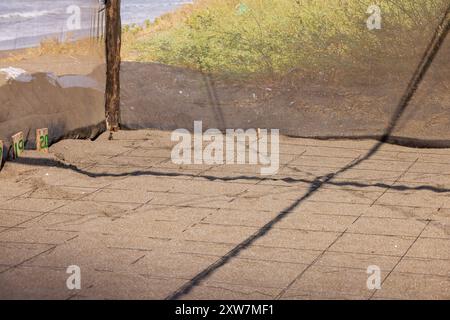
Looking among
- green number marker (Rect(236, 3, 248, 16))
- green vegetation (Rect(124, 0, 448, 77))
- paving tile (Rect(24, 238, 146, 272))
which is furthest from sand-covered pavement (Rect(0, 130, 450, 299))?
green number marker (Rect(236, 3, 248, 16))

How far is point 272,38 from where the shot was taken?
532 inches

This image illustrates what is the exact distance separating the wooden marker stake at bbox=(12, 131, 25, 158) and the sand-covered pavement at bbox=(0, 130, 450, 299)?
113 mm

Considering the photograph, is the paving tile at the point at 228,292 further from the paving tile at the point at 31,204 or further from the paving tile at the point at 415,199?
the paving tile at the point at 415,199

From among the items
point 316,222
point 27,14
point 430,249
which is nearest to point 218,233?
point 316,222

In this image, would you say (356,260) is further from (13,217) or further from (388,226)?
(13,217)

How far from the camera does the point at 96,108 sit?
12125 millimetres

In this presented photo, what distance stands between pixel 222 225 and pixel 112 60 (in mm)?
5203

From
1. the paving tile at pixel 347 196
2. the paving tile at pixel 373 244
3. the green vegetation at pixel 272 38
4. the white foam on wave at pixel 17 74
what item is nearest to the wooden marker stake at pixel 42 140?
the white foam on wave at pixel 17 74

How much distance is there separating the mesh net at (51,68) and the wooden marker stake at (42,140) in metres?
0.06

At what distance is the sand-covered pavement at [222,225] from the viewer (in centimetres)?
626

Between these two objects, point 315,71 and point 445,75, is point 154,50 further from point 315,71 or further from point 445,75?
point 445,75

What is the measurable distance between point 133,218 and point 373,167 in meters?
3.28

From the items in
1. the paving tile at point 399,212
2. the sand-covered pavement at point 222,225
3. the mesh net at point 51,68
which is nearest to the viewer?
the sand-covered pavement at point 222,225
